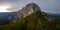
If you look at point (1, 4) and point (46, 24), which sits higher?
point (1, 4)

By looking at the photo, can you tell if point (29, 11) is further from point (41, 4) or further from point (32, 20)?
point (41, 4)

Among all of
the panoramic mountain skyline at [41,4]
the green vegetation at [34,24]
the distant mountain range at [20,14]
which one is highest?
the panoramic mountain skyline at [41,4]

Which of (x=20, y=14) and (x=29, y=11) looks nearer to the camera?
(x=20, y=14)

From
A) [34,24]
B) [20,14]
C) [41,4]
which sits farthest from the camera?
[41,4]

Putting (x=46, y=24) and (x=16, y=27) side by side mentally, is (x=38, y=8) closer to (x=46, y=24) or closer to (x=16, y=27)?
(x=46, y=24)

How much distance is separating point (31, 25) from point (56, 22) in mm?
752

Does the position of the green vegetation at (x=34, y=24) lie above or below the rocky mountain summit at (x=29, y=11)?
below

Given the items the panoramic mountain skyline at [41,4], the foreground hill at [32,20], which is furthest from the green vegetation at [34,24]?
the panoramic mountain skyline at [41,4]

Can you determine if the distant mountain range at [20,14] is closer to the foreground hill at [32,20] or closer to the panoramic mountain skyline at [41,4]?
the foreground hill at [32,20]

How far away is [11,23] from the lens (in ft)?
12.1

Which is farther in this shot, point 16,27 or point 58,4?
point 58,4

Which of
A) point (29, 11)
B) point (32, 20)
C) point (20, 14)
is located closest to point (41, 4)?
point (29, 11)

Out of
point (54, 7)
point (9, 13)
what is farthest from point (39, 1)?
point (9, 13)

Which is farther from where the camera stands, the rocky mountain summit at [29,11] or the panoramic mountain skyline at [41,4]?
the panoramic mountain skyline at [41,4]
